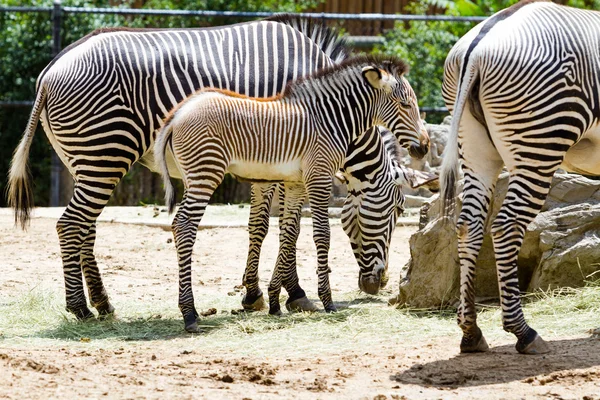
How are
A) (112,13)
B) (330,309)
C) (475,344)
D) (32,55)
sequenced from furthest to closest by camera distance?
(32,55)
(112,13)
(330,309)
(475,344)

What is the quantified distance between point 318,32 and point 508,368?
13.6 ft

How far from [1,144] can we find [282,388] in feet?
35.3

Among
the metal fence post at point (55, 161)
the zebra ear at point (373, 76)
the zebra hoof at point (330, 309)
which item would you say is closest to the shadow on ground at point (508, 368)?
the zebra hoof at point (330, 309)

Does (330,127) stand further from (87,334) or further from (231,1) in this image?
(231,1)

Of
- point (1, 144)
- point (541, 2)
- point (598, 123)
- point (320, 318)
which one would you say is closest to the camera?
point (598, 123)

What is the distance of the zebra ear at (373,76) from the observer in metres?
8.18

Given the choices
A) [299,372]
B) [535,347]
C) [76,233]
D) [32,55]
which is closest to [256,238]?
[76,233]

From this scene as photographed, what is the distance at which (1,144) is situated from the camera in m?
15.0

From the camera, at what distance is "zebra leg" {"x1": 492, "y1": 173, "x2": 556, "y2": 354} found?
6066 millimetres

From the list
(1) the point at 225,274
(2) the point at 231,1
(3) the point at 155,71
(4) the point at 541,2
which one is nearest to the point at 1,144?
(2) the point at 231,1

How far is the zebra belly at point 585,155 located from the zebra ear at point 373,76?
205cm

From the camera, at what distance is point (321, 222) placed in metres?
Answer: 7.98

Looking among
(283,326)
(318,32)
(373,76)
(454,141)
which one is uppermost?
(318,32)

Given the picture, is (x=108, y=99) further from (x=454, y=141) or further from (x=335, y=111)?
(x=454, y=141)
